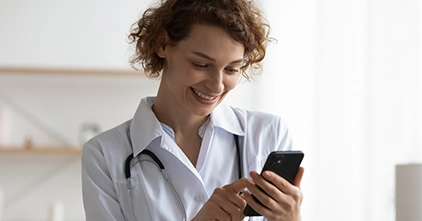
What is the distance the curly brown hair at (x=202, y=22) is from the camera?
4.90ft

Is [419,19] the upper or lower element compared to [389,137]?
upper

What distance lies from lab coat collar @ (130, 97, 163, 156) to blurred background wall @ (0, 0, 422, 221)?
0.68 meters

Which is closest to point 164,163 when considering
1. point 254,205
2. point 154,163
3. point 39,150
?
point 154,163

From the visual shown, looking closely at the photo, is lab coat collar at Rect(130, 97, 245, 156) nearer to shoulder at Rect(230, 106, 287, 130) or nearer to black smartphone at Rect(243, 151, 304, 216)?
shoulder at Rect(230, 106, 287, 130)

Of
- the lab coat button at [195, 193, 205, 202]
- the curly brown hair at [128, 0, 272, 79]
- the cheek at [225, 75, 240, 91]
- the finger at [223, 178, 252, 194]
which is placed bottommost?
the lab coat button at [195, 193, 205, 202]

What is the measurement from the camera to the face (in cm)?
146

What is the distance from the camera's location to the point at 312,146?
8.61 feet

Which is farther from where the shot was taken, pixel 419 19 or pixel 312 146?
pixel 312 146

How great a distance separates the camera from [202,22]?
1.50 meters

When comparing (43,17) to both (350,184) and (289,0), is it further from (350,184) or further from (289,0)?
(350,184)

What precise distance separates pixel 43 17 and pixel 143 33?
2.09 meters

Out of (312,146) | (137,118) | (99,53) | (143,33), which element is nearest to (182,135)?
(137,118)

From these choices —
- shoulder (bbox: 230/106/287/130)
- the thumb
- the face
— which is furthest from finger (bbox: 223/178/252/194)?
shoulder (bbox: 230/106/287/130)

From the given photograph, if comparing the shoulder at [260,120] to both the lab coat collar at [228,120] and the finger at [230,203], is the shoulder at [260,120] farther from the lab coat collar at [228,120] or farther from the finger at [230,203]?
the finger at [230,203]
